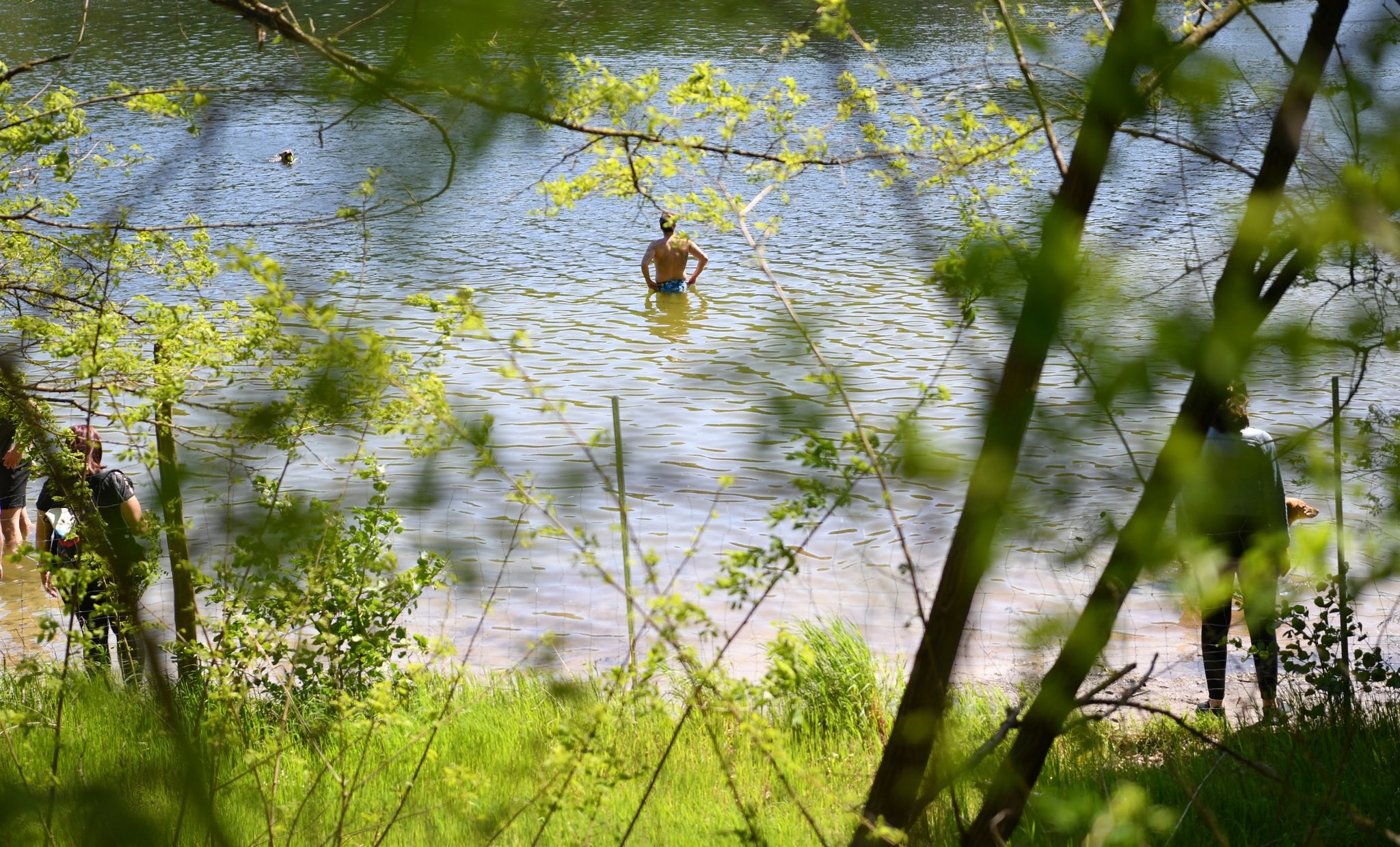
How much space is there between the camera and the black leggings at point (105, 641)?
13.1ft

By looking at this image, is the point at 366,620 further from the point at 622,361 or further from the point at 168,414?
the point at 622,361

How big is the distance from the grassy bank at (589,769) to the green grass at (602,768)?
0.01 m

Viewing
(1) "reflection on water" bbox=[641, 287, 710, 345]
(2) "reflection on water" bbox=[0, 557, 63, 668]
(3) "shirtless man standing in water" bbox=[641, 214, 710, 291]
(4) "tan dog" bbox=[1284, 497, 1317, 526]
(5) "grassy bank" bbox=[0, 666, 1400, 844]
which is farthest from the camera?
(3) "shirtless man standing in water" bbox=[641, 214, 710, 291]

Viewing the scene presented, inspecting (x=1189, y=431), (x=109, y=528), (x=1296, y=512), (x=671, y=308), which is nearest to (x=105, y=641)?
(x=109, y=528)

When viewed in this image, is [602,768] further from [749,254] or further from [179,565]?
[179,565]

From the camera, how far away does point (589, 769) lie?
8.96 feet

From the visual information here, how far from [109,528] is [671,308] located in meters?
11.1

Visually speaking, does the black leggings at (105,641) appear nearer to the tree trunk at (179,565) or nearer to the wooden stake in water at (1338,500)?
the tree trunk at (179,565)

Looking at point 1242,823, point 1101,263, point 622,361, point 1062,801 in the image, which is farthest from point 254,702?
point 622,361

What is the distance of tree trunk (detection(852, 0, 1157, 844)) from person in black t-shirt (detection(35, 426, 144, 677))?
7.77ft

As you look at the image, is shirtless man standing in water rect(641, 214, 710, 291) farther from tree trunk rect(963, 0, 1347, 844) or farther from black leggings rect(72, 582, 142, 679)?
tree trunk rect(963, 0, 1347, 844)

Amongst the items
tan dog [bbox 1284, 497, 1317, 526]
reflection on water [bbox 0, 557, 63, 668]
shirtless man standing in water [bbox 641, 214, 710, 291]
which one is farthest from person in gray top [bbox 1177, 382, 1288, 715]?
shirtless man standing in water [bbox 641, 214, 710, 291]

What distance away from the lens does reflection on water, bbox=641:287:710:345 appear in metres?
13.2

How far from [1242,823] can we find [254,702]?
3.56 meters
